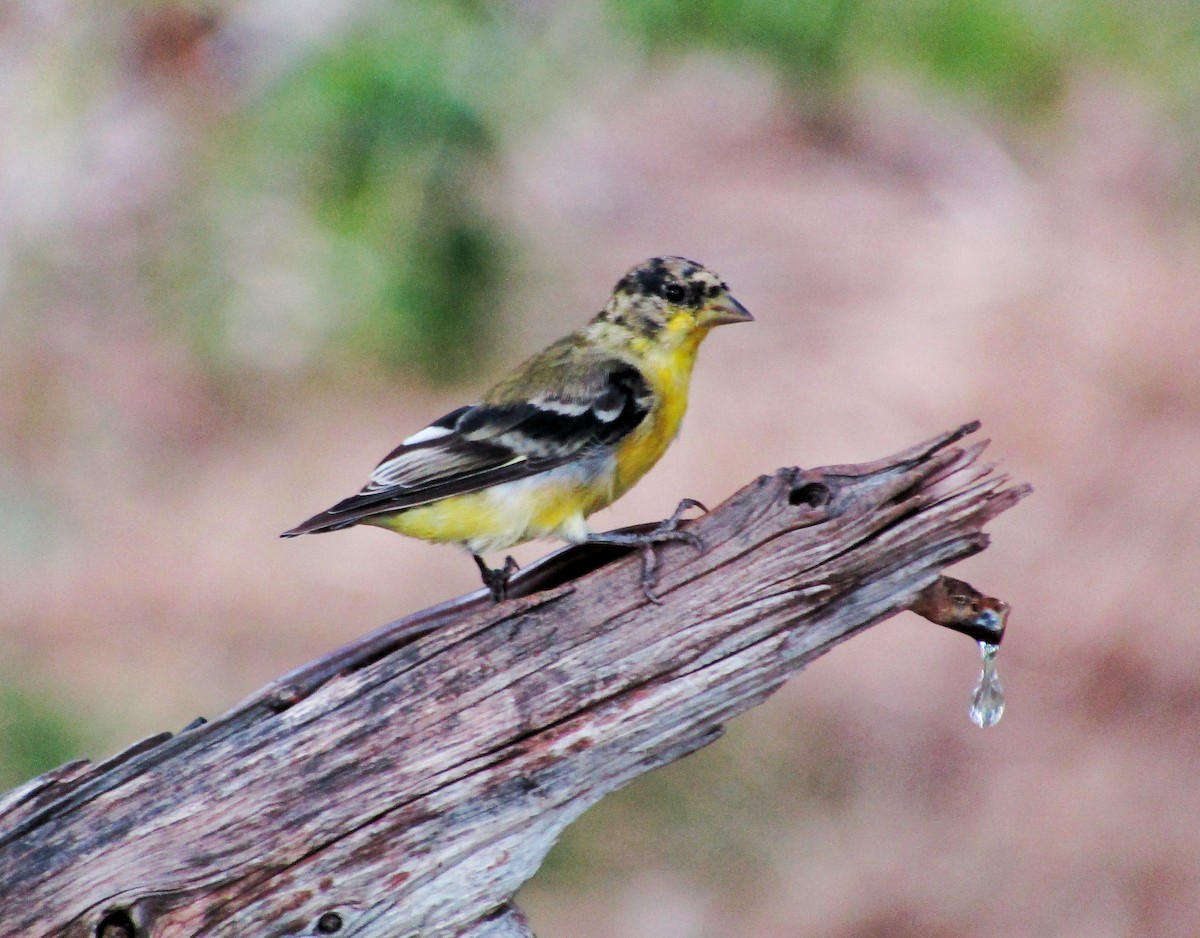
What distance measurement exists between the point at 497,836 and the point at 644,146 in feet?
27.8

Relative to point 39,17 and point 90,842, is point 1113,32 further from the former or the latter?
Answer: point 90,842

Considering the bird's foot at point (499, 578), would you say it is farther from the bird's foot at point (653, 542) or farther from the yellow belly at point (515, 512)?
the bird's foot at point (653, 542)

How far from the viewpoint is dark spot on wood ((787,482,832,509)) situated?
12.3ft

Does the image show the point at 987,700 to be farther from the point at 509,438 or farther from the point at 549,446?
the point at 509,438

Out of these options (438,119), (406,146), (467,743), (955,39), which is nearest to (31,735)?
(406,146)

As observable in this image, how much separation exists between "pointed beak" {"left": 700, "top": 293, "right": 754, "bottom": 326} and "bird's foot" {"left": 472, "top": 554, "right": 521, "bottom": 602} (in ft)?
3.75

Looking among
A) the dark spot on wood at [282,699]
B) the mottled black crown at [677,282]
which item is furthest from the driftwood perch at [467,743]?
the mottled black crown at [677,282]

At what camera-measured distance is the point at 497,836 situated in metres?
3.69

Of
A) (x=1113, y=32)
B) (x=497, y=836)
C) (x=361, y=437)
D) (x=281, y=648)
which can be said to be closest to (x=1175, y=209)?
(x=1113, y=32)

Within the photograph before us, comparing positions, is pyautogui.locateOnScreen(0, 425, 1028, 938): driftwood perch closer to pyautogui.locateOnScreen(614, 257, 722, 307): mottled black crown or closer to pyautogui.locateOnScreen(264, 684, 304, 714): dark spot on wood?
pyautogui.locateOnScreen(264, 684, 304, 714): dark spot on wood

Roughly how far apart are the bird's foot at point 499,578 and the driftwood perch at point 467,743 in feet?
1.51

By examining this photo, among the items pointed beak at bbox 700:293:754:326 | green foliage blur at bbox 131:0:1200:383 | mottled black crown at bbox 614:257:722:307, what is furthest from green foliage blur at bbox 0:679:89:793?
pointed beak at bbox 700:293:754:326

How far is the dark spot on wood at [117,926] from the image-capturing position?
3.56m

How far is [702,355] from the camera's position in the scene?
9.93 metres
